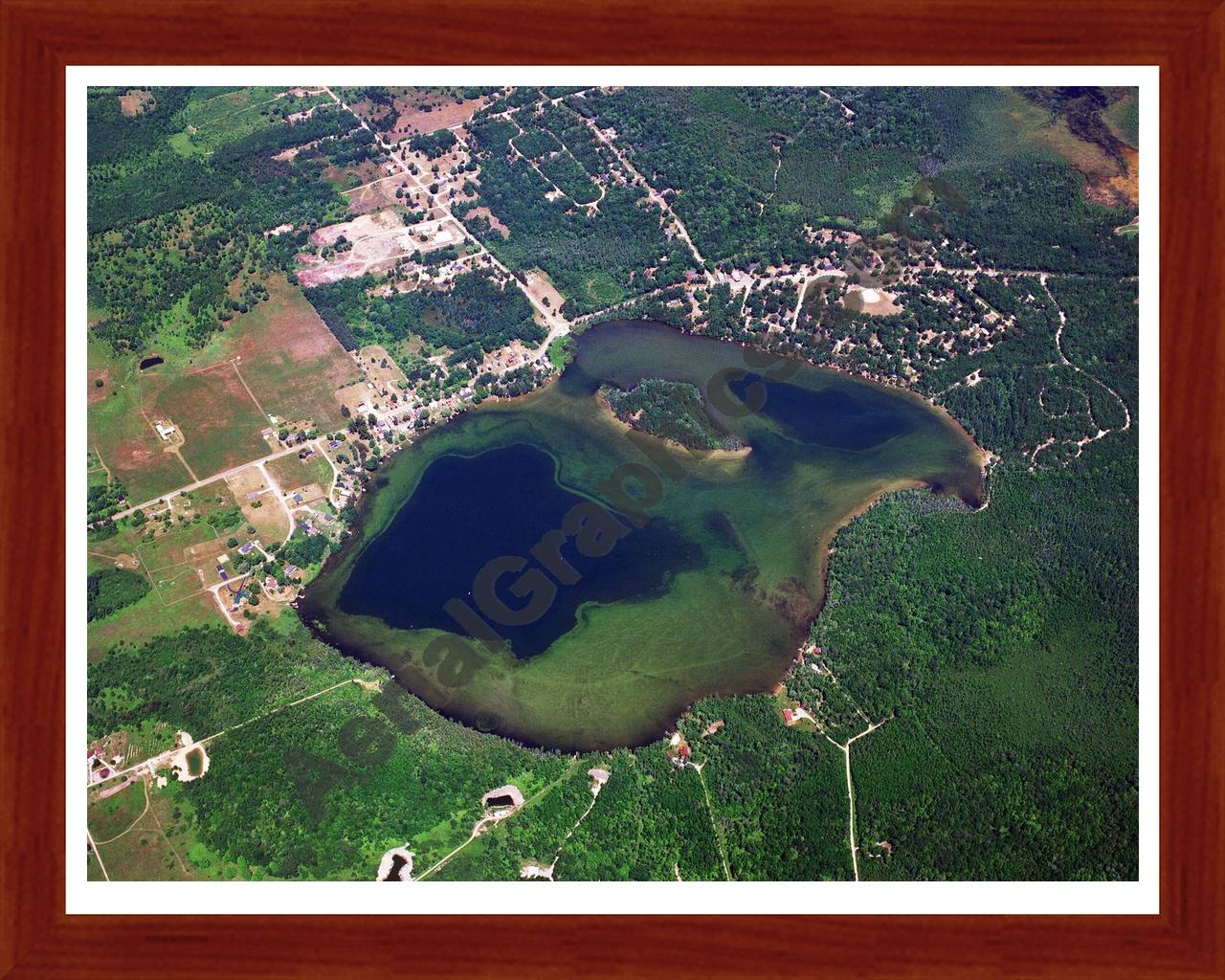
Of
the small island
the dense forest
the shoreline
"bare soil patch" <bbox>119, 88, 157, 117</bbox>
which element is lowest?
the shoreline

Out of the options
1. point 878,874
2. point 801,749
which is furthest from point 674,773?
point 878,874

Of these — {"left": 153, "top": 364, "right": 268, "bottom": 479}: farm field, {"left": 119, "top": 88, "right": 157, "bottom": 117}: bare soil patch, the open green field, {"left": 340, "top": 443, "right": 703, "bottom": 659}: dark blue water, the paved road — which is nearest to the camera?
{"left": 340, "top": 443, "right": 703, "bottom": 659}: dark blue water

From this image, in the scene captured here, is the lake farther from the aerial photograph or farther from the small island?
the small island

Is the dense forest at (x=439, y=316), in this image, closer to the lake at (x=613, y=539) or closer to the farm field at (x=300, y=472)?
the lake at (x=613, y=539)

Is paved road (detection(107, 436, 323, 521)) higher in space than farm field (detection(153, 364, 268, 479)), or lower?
lower

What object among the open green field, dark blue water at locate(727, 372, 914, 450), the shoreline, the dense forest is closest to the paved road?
the open green field
